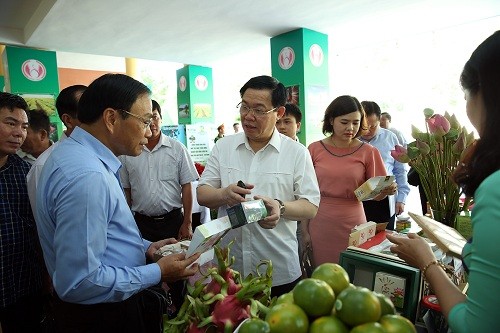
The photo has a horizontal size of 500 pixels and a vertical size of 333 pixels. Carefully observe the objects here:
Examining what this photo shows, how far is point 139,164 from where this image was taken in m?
2.88

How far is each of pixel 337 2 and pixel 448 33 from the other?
2792 millimetres

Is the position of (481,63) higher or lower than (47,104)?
lower

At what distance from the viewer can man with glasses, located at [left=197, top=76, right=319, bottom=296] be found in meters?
1.64

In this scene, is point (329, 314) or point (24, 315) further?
point (24, 315)

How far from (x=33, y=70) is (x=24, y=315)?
19.9 ft

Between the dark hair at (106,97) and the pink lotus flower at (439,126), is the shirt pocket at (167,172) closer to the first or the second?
the dark hair at (106,97)

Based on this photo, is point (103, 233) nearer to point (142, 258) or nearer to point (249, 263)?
point (142, 258)

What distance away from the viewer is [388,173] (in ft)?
10.2

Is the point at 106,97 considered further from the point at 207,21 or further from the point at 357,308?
the point at 207,21

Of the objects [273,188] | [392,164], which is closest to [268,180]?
[273,188]

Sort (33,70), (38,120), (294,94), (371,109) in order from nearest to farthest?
(38,120)
(371,109)
(294,94)
(33,70)

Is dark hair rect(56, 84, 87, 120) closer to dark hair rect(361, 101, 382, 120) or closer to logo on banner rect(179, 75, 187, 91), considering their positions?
dark hair rect(361, 101, 382, 120)

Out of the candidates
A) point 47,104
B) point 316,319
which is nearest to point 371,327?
point 316,319

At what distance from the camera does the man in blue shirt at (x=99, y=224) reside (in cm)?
103
